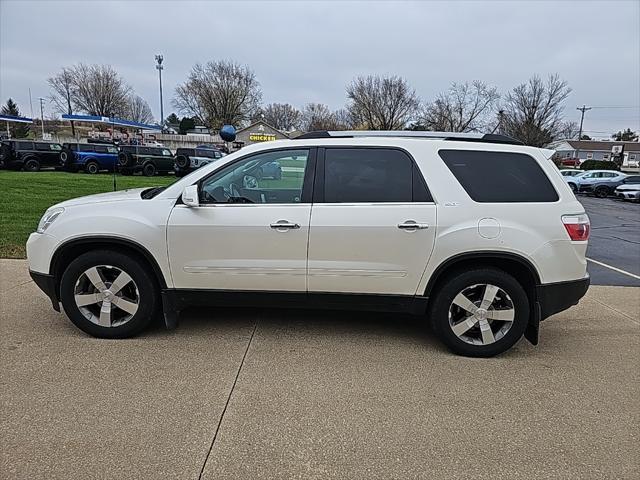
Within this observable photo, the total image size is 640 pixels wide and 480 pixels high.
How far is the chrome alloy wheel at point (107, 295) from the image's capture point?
13.2 ft

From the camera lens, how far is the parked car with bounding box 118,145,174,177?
85.5 ft

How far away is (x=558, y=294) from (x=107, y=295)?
3.74 metres

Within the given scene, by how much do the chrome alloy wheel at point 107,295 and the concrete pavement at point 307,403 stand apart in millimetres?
237

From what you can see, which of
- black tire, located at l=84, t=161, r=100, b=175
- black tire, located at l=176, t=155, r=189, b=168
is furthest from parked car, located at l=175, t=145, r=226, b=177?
black tire, located at l=84, t=161, r=100, b=175

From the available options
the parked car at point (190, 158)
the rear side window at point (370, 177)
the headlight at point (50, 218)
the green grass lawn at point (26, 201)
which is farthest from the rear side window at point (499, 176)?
the parked car at point (190, 158)

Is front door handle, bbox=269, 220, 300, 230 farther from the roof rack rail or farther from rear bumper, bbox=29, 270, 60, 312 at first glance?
rear bumper, bbox=29, 270, 60, 312

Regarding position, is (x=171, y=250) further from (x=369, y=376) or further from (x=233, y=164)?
(x=369, y=376)

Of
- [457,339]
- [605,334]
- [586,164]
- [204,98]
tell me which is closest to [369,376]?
[457,339]

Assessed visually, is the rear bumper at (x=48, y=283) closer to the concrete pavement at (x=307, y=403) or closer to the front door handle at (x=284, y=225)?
the concrete pavement at (x=307, y=403)

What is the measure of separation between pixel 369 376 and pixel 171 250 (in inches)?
74.5

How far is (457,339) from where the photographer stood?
12.7ft

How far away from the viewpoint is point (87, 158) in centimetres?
2652

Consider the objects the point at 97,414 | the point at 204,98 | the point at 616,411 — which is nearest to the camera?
the point at 97,414

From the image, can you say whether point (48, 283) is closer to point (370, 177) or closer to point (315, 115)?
point (370, 177)
